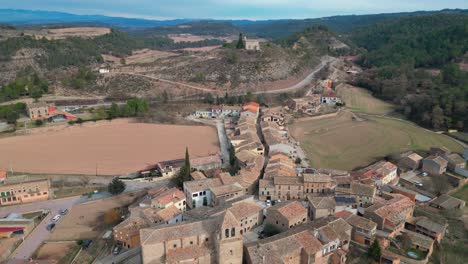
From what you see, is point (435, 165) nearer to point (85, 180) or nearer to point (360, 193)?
point (360, 193)

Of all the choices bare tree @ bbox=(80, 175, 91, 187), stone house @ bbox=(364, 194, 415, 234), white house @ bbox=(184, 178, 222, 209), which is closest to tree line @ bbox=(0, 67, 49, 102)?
bare tree @ bbox=(80, 175, 91, 187)

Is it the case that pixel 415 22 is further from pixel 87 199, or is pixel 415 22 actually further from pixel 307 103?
pixel 87 199

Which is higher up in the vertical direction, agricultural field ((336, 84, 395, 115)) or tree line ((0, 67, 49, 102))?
tree line ((0, 67, 49, 102))

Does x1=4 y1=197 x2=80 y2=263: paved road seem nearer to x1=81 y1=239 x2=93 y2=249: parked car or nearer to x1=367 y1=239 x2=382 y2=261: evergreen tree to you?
x1=81 y1=239 x2=93 y2=249: parked car

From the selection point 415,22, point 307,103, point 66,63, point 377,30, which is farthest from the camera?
point 377,30

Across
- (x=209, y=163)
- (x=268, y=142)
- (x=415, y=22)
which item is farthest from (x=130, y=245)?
(x=415, y=22)
